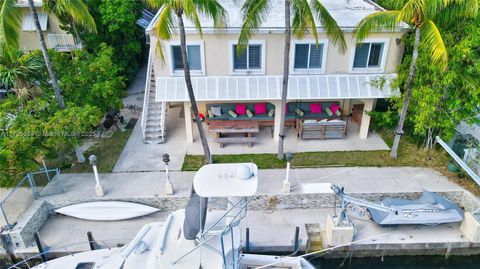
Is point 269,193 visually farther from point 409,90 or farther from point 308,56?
point 409,90

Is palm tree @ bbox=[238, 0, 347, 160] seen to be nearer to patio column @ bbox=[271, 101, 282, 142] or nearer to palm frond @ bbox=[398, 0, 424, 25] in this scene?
palm frond @ bbox=[398, 0, 424, 25]

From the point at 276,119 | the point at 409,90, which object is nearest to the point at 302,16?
the point at 409,90

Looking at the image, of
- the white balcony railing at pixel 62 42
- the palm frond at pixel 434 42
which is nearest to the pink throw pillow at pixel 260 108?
the palm frond at pixel 434 42

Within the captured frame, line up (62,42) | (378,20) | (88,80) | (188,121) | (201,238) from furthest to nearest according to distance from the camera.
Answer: (62,42) < (188,121) < (88,80) < (378,20) < (201,238)

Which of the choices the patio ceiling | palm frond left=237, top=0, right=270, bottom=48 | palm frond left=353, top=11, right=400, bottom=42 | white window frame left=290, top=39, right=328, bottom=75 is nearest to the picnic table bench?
the patio ceiling

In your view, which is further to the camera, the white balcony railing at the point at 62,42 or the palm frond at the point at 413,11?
the white balcony railing at the point at 62,42

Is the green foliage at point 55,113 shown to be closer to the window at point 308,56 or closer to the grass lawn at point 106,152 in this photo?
the grass lawn at point 106,152
